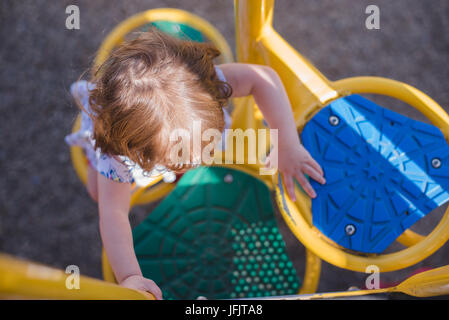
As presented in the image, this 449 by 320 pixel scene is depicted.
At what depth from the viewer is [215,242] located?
2.13 ft

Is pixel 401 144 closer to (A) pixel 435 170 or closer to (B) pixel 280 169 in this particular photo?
(A) pixel 435 170

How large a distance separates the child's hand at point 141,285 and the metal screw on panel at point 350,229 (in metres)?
0.27

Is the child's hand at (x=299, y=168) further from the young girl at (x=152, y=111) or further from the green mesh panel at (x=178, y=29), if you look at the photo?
the green mesh panel at (x=178, y=29)

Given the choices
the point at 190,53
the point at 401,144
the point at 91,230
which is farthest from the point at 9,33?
the point at 401,144

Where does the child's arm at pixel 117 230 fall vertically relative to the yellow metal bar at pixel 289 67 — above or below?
below

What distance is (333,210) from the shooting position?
1.72 feet

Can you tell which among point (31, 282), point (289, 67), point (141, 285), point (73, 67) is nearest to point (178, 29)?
point (289, 67)

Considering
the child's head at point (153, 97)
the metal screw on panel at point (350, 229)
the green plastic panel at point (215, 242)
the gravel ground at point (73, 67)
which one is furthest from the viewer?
the gravel ground at point (73, 67)

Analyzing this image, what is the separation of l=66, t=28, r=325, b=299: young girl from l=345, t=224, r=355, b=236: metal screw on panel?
0.22ft

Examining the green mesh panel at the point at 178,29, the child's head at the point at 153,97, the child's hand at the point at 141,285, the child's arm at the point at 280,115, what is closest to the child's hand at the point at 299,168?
the child's arm at the point at 280,115

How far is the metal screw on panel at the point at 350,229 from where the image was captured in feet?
1.72

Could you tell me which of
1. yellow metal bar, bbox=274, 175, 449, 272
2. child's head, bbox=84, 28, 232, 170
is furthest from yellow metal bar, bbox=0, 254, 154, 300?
yellow metal bar, bbox=274, 175, 449, 272

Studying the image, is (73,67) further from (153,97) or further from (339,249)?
(339,249)
